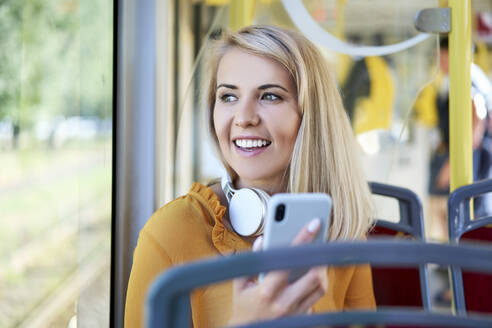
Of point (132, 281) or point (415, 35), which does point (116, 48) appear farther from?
point (415, 35)

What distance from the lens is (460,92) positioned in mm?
1362

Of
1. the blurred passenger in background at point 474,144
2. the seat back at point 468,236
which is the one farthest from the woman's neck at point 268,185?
the blurred passenger in background at point 474,144

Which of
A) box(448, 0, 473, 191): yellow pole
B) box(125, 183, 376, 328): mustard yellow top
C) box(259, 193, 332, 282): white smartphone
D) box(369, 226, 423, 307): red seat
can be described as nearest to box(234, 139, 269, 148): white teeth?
box(125, 183, 376, 328): mustard yellow top

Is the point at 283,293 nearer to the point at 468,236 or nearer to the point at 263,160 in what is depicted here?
the point at 263,160

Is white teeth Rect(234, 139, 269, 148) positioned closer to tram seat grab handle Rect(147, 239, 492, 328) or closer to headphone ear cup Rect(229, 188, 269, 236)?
headphone ear cup Rect(229, 188, 269, 236)

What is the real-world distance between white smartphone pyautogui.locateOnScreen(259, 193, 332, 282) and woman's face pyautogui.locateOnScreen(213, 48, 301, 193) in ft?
1.07

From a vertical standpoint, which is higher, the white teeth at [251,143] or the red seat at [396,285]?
the white teeth at [251,143]

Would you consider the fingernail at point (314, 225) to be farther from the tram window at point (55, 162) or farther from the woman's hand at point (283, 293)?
the tram window at point (55, 162)

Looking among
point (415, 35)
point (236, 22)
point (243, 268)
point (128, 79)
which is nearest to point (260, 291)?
point (243, 268)

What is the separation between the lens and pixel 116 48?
1208mm

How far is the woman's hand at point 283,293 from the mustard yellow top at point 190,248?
0.80 ft

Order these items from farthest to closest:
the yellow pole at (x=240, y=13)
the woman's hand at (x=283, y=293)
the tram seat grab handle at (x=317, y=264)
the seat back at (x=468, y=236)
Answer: the yellow pole at (x=240, y=13), the seat back at (x=468, y=236), the woman's hand at (x=283, y=293), the tram seat grab handle at (x=317, y=264)

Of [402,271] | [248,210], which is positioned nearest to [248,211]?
[248,210]

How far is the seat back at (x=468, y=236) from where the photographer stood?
1.25 meters
